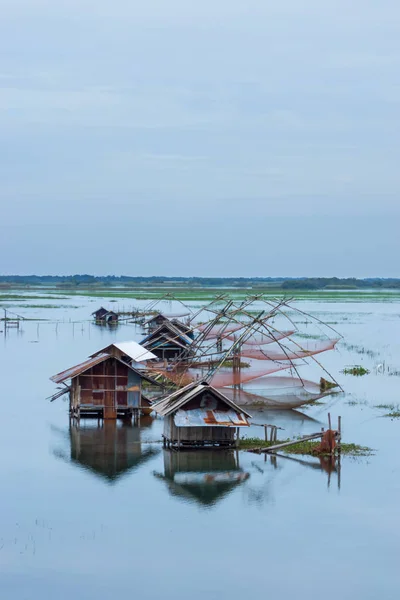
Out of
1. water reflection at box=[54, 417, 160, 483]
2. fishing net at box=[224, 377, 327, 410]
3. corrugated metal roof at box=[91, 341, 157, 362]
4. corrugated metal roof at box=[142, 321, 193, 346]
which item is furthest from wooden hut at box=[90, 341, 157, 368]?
corrugated metal roof at box=[142, 321, 193, 346]

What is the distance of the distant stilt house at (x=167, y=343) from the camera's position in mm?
33969

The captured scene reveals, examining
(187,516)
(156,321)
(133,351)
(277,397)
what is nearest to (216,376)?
(277,397)

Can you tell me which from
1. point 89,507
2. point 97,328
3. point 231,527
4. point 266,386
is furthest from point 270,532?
point 97,328

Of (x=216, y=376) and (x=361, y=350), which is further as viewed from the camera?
(x=361, y=350)

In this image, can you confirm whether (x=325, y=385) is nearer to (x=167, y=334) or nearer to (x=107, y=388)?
(x=107, y=388)

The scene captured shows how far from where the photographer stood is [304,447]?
64.0 ft

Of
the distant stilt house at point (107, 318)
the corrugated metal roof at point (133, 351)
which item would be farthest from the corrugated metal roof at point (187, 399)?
the distant stilt house at point (107, 318)

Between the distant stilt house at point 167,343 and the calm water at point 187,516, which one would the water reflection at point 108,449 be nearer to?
the calm water at point 187,516

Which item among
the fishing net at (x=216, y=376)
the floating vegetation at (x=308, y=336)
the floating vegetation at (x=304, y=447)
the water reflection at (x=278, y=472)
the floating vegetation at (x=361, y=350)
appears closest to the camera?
the water reflection at (x=278, y=472)

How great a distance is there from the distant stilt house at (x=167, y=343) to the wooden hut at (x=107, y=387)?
9976 millimetres

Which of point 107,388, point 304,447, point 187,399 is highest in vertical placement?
point 187,399

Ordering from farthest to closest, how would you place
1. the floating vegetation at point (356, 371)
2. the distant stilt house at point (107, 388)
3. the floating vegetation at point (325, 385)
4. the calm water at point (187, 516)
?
1. the floating vegetation at point (356, 371)
2. the floating vegetation at point (325, 385)
3. the distant stilt house at point (107, 388)
4. the calm water at point (187, 516)

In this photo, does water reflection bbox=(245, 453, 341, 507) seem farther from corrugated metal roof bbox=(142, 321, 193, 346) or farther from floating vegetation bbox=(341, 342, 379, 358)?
floating vegetation bbox=(341, 342, 379, 358)

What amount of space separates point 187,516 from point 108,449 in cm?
480
